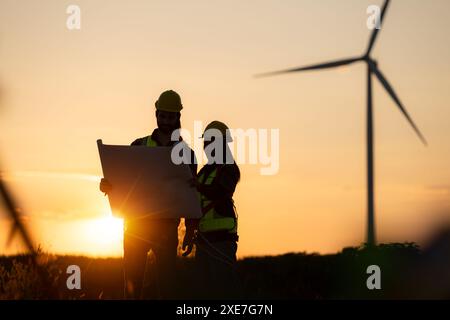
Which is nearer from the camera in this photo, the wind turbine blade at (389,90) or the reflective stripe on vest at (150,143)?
the reflective stripe on vest at (150,143)

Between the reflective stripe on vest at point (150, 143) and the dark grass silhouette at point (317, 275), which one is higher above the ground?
the reflective stripe on vest at point (150, 143)

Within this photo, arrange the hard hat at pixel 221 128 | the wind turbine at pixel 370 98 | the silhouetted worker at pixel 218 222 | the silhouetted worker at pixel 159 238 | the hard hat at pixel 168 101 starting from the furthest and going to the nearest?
the wind turbine at pixel 370 98 < the hard hat at pixel 168 101 < the silhouetted worker at pixel 159 238 < the silhouetted worker at pixel 218 222 < the hard hat at pixel 221 128

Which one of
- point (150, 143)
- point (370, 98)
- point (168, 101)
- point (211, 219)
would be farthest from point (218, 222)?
point (370, 98)

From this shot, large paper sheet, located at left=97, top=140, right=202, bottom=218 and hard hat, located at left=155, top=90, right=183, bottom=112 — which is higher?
hard hat, located at left=155, top=90, right=183, bottom=112

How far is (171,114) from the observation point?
13.1 m

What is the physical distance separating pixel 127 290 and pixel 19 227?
6413mm

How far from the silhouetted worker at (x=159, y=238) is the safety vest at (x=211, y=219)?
2.51 ft

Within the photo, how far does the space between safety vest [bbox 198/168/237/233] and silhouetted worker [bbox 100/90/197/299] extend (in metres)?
Result: 0.77

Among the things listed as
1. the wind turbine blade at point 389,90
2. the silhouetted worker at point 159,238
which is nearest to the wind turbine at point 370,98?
the wind turbine blade at point 389,90

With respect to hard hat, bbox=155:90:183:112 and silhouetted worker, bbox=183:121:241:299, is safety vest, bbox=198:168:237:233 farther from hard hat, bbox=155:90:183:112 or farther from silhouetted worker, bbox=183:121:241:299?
hard hat, bbox=155:90:183:112

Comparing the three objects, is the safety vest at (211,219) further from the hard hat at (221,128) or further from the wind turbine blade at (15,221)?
the wind turbine blade at (15,221)

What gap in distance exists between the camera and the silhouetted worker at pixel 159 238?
12938mm

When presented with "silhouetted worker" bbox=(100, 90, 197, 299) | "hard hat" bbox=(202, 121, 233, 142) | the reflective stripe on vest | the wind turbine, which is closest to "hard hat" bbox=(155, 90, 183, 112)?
"silhouetted worker" bbox=(100, 90, 197, 299)

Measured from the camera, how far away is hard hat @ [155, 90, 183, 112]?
13.1 meters
